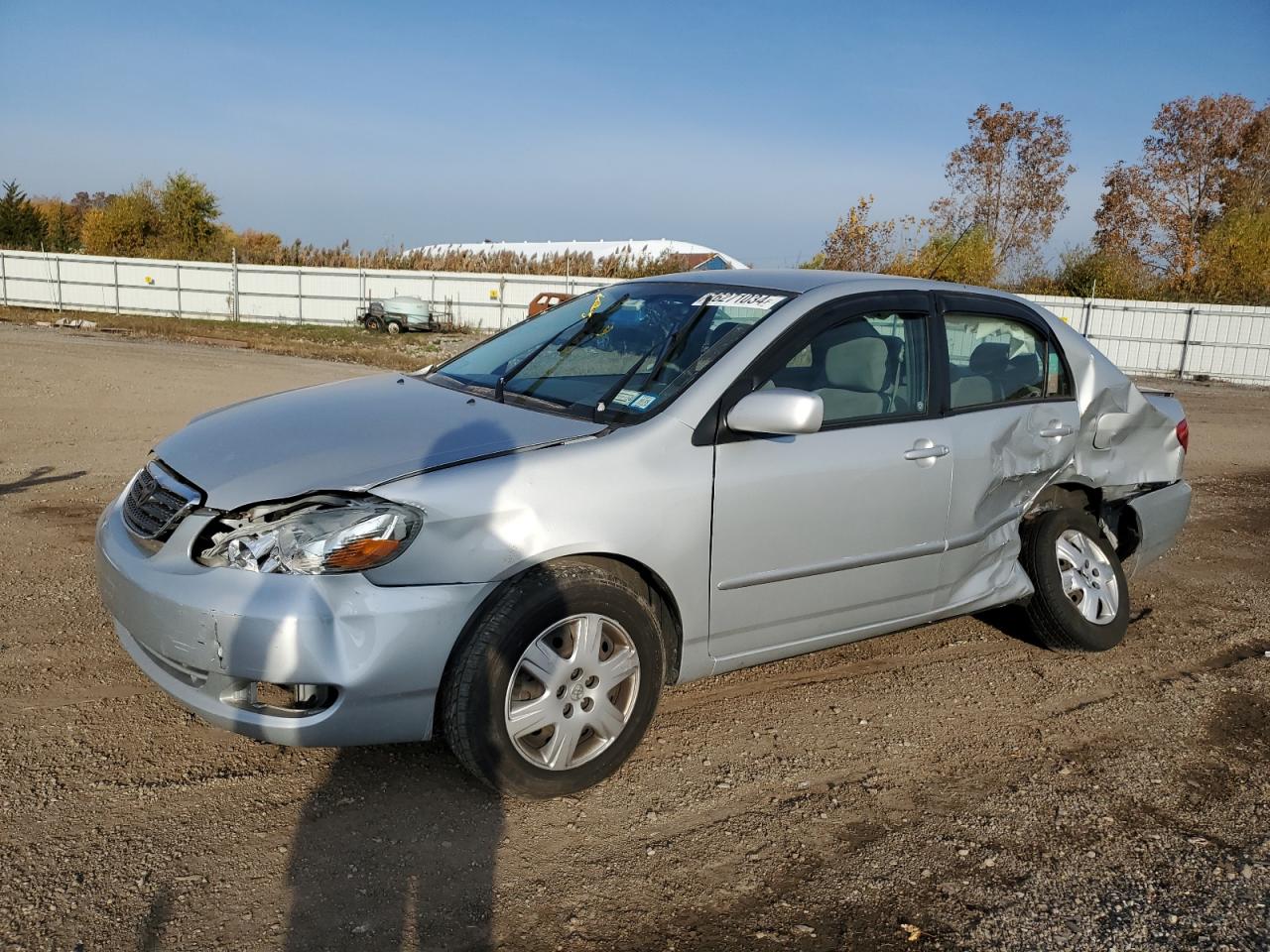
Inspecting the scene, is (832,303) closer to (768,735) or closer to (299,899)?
(768,735)

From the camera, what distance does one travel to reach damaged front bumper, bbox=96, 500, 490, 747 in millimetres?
2867

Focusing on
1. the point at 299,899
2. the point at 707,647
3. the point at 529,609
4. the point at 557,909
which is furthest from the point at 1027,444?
the point at 299,899

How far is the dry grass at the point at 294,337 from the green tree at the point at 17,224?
20.0m

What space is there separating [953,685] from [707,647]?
1514 mm

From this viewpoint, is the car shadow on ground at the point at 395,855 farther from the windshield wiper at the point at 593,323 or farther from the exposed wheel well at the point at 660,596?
the windshield wiper at the point at 593,323

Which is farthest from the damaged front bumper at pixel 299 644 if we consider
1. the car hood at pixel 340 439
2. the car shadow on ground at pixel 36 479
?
the car shadow on ground at pixel 36 479

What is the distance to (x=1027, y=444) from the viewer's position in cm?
457

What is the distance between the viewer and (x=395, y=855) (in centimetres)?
297

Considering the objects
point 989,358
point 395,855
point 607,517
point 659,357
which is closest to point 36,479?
point 659,357

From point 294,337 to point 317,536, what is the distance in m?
26.9

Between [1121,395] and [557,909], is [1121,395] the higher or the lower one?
the higher one

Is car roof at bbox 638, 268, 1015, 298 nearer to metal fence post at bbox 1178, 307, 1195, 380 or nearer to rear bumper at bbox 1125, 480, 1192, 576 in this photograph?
rear bumper at bbox 1125, 480, 1192, 576

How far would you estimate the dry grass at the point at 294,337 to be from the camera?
73.5 feet

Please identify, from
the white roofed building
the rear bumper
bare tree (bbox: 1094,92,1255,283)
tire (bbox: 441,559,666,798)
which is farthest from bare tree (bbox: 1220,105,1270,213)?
tire (bbox: 441,559,666,798)
